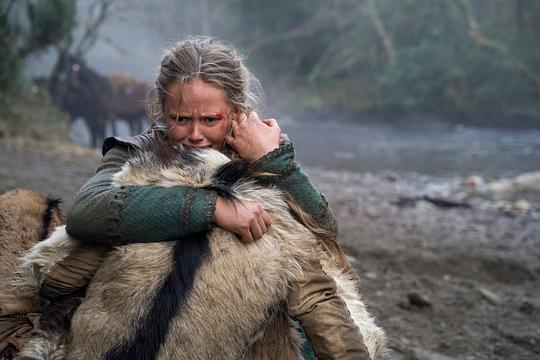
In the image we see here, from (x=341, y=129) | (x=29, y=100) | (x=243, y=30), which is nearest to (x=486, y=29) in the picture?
(x=341, y=129)

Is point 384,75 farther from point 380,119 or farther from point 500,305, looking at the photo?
point 500,305

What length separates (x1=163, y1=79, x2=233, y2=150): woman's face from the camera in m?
1.77

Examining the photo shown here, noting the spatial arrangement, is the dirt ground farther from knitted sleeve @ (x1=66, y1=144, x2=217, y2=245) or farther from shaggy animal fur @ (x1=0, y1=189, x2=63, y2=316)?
knitted sleeve @ (x1=66, y1=144, x2=217, y2=245)

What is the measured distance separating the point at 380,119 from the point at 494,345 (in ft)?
70.6

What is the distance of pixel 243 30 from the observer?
104ft

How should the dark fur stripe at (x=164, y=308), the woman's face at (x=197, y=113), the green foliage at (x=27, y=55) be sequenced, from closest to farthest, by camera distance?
the dark fur stripe at (x=164, y=308) → the woman's face at (x=197, y=113) → the green foliage at (x=27, y=55)

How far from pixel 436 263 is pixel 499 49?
17197mm

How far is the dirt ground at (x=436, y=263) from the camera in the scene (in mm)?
3602

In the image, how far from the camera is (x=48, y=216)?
2.06m

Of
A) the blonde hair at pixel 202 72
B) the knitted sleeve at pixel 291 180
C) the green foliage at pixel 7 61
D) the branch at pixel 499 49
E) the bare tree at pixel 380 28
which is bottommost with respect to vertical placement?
the knitted sleeve at pixel 291 180

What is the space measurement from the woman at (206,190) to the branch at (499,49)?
20.3 metres

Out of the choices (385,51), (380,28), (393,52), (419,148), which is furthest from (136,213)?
(385,51)

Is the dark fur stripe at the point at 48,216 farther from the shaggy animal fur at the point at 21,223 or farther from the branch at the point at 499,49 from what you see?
the branch at the point at 499,49

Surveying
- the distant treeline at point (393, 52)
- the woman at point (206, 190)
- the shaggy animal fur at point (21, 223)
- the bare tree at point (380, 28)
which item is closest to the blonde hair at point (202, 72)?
the woman at point (206, 190)
